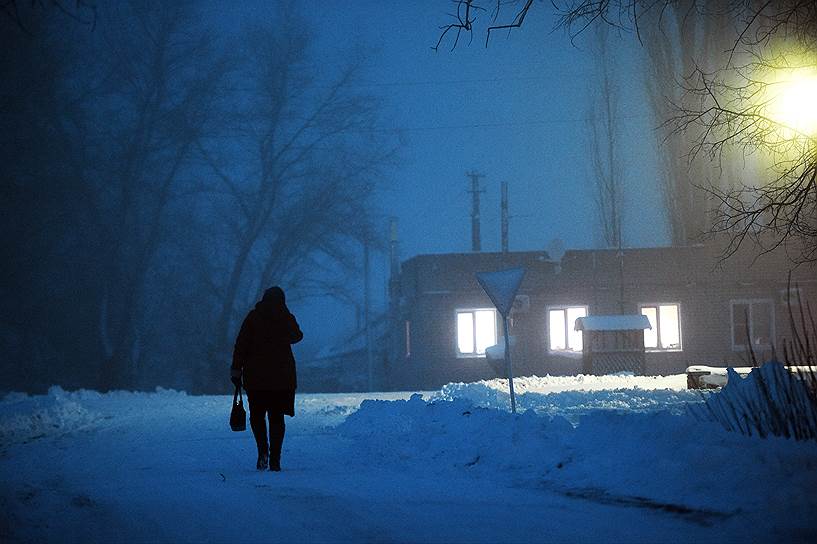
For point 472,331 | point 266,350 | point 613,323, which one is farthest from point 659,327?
point 266,350

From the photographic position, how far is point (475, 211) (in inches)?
2443

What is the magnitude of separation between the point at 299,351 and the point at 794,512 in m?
81.3

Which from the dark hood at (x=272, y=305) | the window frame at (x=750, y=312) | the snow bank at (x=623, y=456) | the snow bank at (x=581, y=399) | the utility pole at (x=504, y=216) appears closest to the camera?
the snow bank at (x=623, y=456)

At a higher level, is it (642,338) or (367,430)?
(642,338)

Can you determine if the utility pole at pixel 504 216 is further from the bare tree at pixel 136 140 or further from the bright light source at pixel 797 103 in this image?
the bright light source at pixel 797 103

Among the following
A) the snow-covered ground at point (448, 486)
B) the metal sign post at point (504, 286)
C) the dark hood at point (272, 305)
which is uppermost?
the metal sign post at point (504, 286)

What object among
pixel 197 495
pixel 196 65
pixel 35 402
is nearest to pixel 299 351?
pixel 196 65

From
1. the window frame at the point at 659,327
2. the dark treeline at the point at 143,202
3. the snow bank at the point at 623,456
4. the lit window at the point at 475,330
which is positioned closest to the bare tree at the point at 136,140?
the dark treeline at the point at 143,202

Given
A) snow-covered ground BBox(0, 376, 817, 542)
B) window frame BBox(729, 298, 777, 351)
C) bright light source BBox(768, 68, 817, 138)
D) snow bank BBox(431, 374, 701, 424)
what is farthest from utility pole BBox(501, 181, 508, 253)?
bright light source BBox(768, 68, 817, 138)

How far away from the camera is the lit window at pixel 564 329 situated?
3953cm

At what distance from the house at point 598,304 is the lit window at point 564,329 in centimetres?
4

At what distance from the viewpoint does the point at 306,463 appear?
10.3m

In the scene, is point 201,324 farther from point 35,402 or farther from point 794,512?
point 794,512

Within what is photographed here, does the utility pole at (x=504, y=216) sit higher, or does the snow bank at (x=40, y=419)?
the utility pole at (x=504, y=216)
